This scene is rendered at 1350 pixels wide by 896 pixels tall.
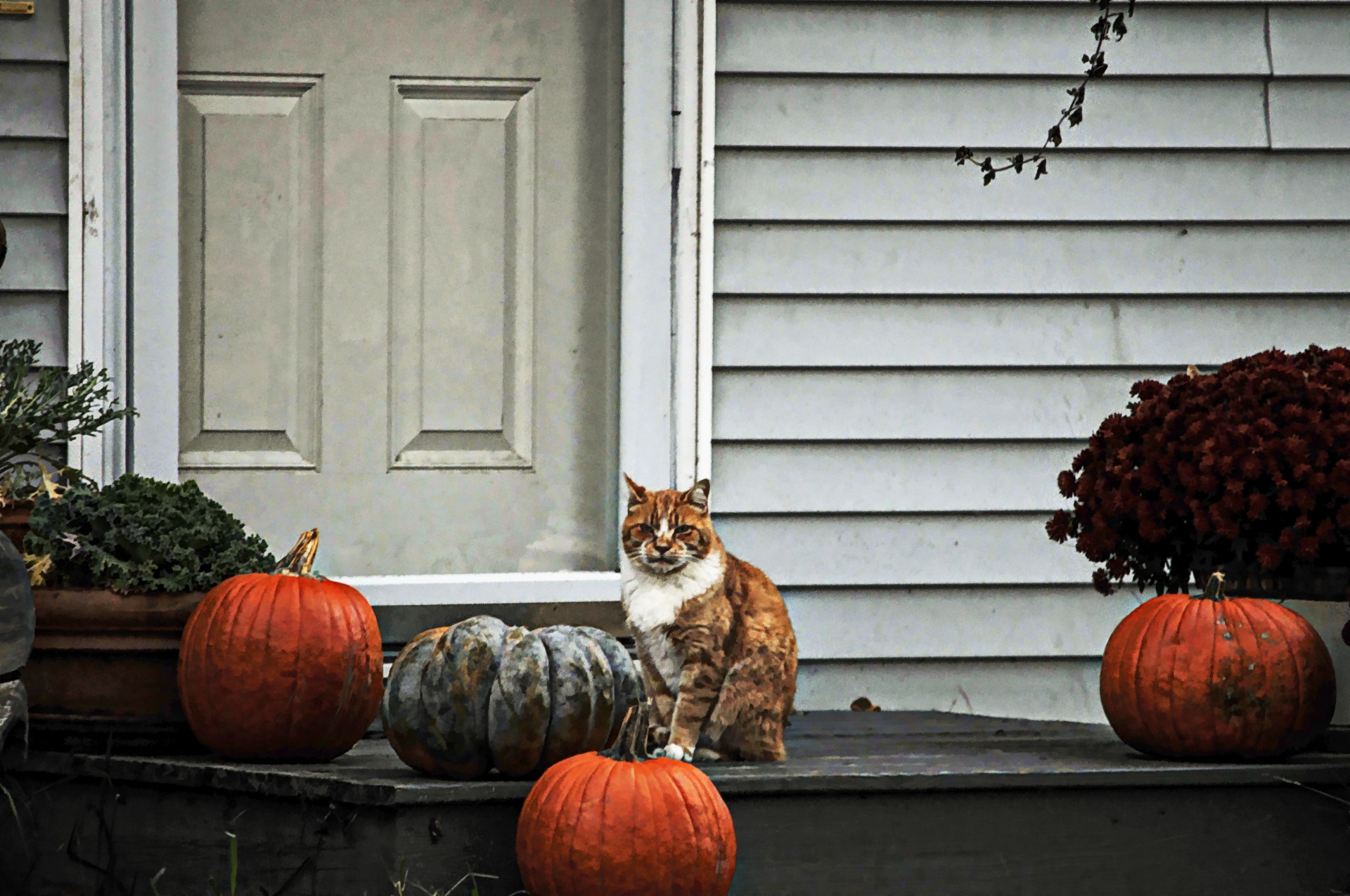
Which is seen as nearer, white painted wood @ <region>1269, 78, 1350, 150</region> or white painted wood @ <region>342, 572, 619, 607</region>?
white painted wood @ <region>342, 572, 619, 607</region>

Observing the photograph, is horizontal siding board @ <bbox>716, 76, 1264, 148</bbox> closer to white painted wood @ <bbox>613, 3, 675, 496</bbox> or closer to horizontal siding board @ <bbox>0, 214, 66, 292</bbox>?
white painted wood @ <bbox>613, 3, 675, 496</bbox>

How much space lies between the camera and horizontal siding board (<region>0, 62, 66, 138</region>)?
3008mm

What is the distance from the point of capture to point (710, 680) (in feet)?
8.20

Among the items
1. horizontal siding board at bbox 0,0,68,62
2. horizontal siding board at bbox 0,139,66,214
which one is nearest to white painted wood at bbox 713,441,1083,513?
horizontal siding board at bbox 0,139,66,214

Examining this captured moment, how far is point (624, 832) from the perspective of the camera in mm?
2010

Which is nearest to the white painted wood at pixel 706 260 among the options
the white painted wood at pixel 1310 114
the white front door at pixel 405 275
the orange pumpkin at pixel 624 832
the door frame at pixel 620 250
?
the door frame at pixel 620 250

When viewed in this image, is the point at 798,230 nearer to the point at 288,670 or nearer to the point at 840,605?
the point at 840,605

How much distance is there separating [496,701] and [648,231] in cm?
139

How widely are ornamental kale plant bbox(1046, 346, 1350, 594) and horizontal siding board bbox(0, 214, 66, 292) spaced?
233 cm

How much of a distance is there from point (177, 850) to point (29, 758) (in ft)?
1.14

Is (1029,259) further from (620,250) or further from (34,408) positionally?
(34,408)

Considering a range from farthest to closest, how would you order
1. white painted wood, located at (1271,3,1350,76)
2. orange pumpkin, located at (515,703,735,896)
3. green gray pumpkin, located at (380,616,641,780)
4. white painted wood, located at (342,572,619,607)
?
white painted wood, located at (1271,3,1350,76), white painted wood, located at (342,572,619,607), green gray pumpkin, located at (380,616,641,780), orange pumpkin, located at (515,703,735,896)

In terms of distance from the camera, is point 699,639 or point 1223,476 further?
point 1223,476

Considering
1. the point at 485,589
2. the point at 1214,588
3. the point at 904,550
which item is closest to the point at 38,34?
the point at 485,589
